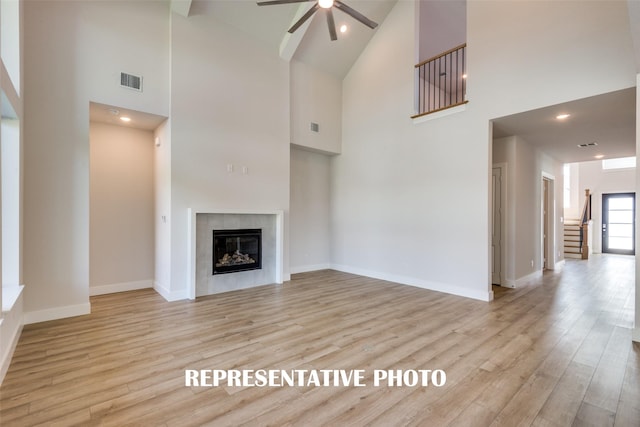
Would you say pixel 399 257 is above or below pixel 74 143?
below

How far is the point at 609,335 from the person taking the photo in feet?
10.2

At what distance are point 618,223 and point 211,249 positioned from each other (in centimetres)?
1308

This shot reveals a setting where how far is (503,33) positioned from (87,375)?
242 inches

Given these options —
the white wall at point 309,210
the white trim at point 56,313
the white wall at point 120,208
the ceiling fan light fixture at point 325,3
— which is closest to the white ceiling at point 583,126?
the ceiling fan light fixture at point 325,3

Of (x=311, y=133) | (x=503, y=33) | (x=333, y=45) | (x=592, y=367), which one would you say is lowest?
(x=592, y=367)

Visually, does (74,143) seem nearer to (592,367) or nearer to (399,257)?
(399,257)

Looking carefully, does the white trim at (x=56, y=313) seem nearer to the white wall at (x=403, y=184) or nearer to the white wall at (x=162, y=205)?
the white wall at (x=162, y=205)

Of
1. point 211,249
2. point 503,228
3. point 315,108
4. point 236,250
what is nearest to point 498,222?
point 503,228

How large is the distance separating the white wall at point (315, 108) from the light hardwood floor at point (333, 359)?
10.8ft

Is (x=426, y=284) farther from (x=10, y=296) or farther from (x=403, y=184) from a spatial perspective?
(x=10, y=296)

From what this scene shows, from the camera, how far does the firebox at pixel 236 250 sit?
471 centimetres

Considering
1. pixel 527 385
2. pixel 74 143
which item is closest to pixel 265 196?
pixel 74 143

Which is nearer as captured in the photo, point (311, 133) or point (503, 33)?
point (503, 33)

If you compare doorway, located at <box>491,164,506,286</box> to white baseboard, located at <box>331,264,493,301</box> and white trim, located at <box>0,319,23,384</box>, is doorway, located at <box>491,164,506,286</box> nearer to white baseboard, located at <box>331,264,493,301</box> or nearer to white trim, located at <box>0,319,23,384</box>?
white baseboard, located at <box>331,264,493,301</box>
